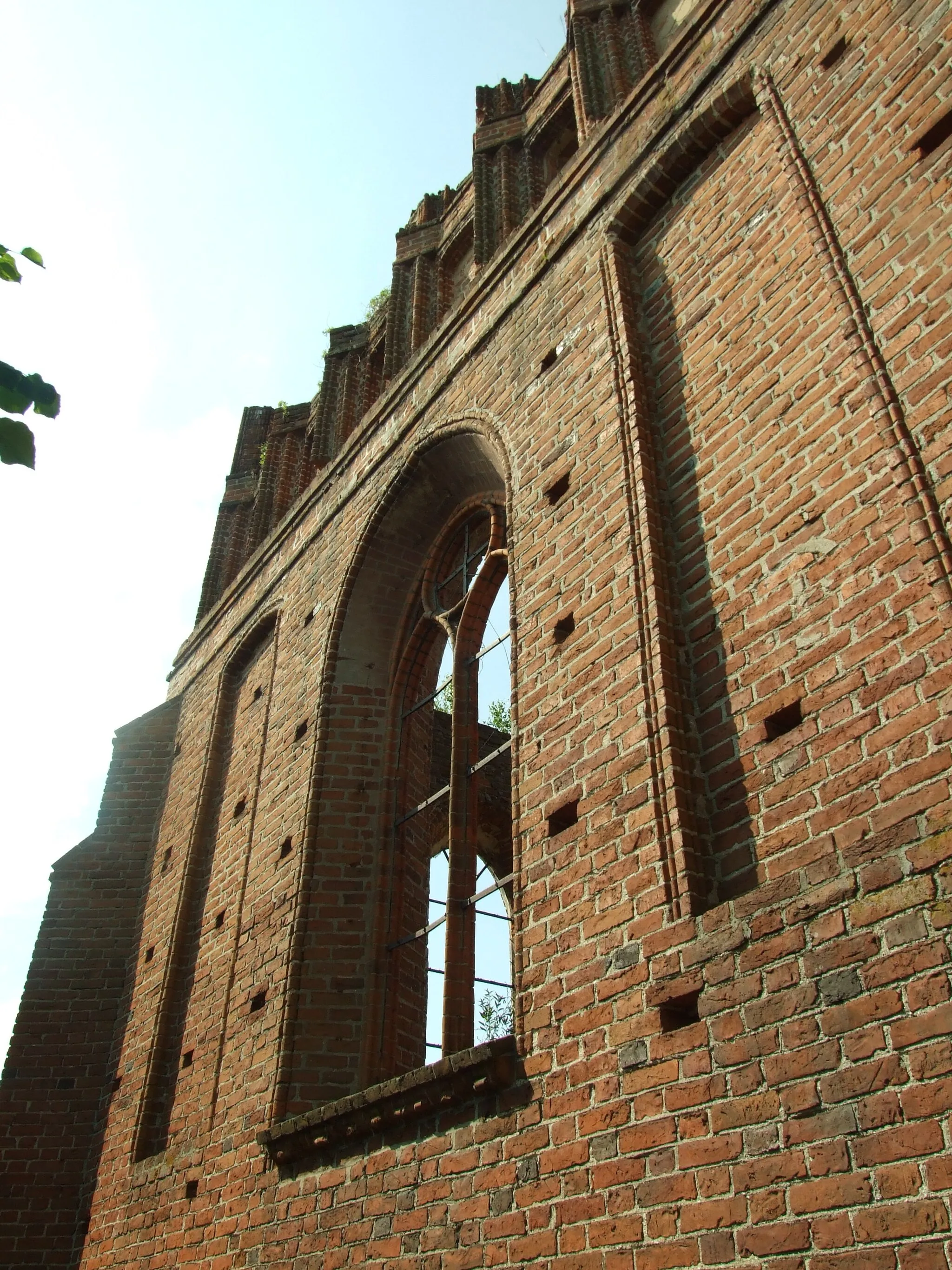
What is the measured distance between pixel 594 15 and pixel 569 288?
296cm

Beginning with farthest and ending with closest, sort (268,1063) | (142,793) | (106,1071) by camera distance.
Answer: (142,793) → (106,1071) → (268,1063)

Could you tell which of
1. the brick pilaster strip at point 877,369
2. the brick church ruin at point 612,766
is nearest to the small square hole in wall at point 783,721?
the brick church ruin at point 612,766

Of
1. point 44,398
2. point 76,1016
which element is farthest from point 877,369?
point 76,1016

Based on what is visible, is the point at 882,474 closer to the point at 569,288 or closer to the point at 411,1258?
the point at 569,288

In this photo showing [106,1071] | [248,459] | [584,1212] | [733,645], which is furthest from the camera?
[248,459]

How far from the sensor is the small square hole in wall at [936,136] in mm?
4172

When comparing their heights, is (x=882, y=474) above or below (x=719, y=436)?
below

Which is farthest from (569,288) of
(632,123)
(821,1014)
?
(821,1014)

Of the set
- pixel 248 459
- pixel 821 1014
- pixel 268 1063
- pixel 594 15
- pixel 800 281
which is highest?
pixel 248 459

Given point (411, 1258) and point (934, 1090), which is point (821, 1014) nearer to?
point (934, 1090)

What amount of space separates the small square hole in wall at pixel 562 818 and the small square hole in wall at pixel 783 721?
0.96 m

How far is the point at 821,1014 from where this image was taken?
306 centimetres

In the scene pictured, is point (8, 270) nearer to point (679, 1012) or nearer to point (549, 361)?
point (679, 1012)

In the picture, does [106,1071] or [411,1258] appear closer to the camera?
[411,1258]
